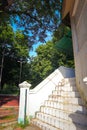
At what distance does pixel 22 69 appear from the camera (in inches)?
1180

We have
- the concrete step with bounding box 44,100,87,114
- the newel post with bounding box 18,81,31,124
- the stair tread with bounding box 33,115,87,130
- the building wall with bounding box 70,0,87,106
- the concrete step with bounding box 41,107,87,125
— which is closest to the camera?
the stair tread with bounding box 33,115,87,130

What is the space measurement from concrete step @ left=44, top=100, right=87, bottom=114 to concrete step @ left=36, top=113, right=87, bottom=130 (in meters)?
0.56

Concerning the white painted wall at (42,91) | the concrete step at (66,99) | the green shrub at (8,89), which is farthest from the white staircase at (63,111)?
the green shrub at (8,89)

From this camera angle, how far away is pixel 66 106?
19.9ft

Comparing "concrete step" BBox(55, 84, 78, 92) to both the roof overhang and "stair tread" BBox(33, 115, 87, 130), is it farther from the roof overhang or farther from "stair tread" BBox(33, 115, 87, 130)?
the roof overhang

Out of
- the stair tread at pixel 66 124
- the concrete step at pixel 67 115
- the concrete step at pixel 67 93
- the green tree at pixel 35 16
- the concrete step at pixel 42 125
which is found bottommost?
the concrete step at pixel 42 125

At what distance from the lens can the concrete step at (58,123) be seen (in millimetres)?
4820

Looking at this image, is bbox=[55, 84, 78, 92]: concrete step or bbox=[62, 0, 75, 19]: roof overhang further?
bbox=[62, 0, 75, 19]: roof overhang

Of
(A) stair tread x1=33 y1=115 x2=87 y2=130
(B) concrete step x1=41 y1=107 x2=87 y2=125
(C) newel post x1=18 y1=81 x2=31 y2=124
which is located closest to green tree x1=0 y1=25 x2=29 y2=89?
(C) newel post x1=18 y1=81 x2=31 y2=124

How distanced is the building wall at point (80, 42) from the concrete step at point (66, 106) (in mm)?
321

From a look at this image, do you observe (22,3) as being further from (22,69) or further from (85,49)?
(22,69)

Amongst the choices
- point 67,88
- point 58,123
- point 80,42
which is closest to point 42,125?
point 58,123

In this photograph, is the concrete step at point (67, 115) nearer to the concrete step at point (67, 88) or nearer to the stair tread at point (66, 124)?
the stair tread at point (66, 124)

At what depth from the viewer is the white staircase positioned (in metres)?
5.06
